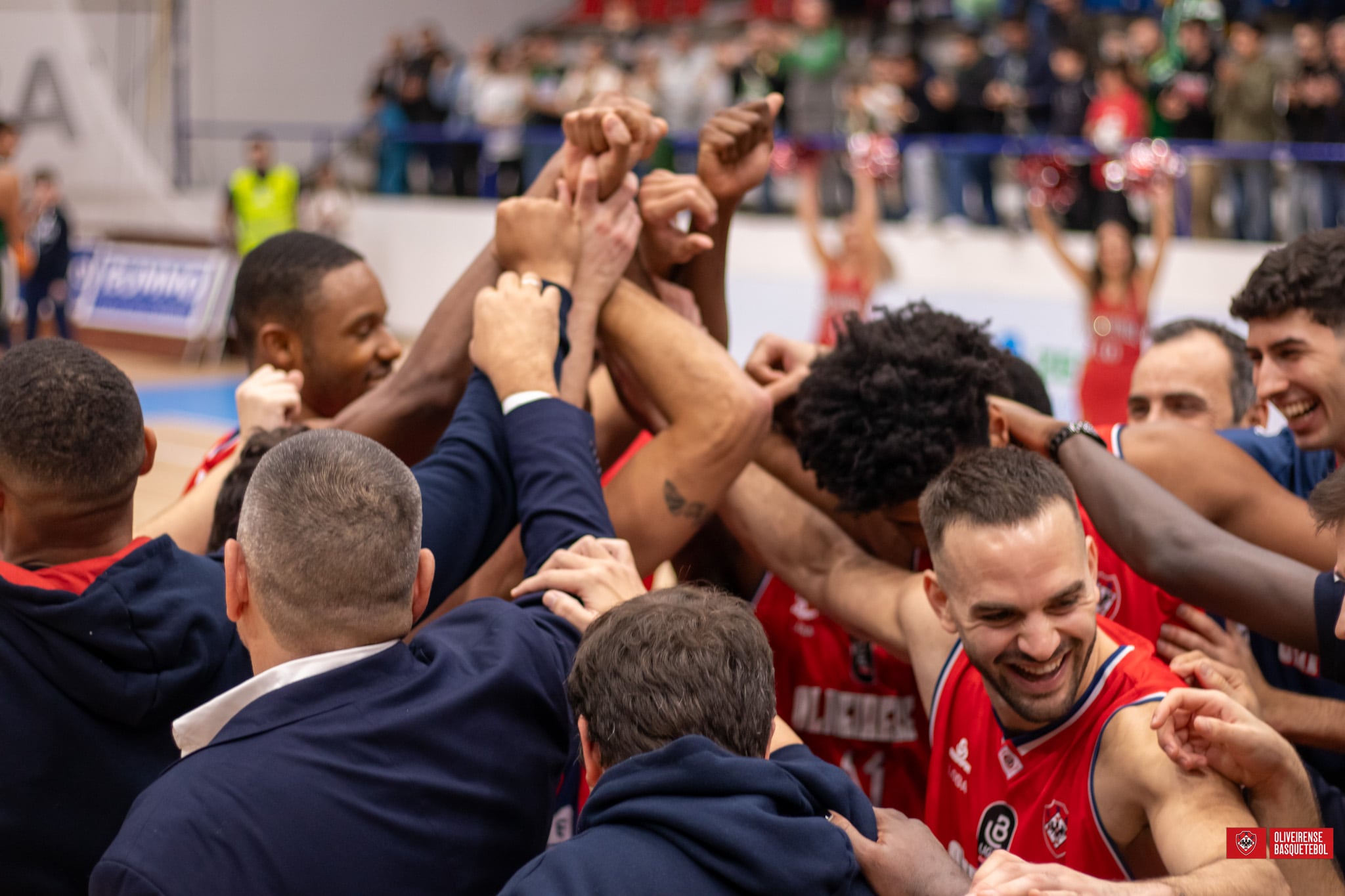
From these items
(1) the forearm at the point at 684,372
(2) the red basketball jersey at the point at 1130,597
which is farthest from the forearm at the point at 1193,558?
(1) the forearm at the point at 684,372

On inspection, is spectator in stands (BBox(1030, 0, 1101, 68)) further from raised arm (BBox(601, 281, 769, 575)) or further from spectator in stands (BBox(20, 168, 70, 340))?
raised arm (BBox(601, 281, 769, 575))

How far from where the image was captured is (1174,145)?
11.3 metres

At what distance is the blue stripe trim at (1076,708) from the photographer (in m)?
2.32

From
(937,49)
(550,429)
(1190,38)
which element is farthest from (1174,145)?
(550,429)

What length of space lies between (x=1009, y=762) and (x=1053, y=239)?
28.7 ft

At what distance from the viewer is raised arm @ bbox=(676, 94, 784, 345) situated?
10.3ft

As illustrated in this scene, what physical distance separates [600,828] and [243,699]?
0.60 meters

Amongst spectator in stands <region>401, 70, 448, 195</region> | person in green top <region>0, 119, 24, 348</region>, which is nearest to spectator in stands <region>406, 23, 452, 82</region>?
spectator in stands <region>401, 70, 448, 195</region>

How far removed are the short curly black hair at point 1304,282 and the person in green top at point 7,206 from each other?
11126 mm

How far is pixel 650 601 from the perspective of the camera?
1.79 metres

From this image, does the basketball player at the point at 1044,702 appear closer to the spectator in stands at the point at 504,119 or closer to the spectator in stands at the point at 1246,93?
the spectator in stands at the point at 1246,93

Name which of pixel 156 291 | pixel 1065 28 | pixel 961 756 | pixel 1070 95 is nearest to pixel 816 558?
pixel 961 756

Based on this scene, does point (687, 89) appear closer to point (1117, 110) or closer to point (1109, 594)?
point (1117, 110)

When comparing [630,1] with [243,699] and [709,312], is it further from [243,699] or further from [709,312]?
[243,699]
